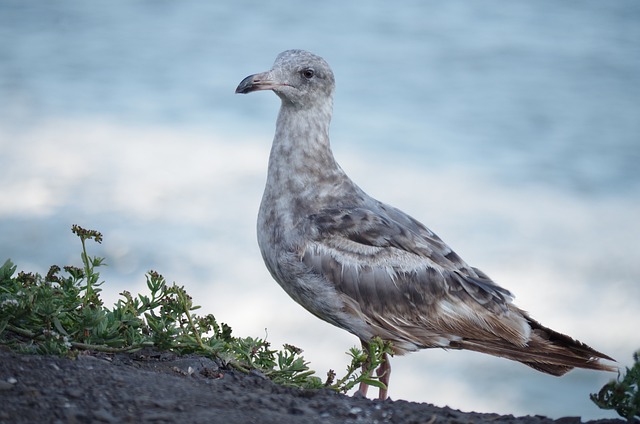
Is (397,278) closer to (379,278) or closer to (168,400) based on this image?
(379,278)

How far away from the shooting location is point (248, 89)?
8.34 m

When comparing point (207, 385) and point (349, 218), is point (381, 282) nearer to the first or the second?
point (349, 218)

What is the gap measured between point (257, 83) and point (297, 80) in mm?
442

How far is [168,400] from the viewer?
5238 mm

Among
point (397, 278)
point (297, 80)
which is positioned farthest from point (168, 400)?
point (297, 80)

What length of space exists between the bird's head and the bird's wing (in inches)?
46.5

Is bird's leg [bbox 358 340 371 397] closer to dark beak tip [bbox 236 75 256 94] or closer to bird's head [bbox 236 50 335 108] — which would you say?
bird's head [bbox 236 50 335 108]

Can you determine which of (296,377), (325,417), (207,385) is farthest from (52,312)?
(325,417)

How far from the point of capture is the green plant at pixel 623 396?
560 centimetres

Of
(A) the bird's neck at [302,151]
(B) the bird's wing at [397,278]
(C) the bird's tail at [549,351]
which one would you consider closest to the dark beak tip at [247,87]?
(A) the bird's neck at [302,151]

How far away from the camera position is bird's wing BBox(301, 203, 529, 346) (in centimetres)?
789

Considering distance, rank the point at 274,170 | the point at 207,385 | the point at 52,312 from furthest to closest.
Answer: the point at 274,170 < the point at 52,312 < the point at 207,385

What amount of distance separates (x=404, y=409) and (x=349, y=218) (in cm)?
278

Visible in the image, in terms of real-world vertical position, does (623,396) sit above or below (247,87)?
below
